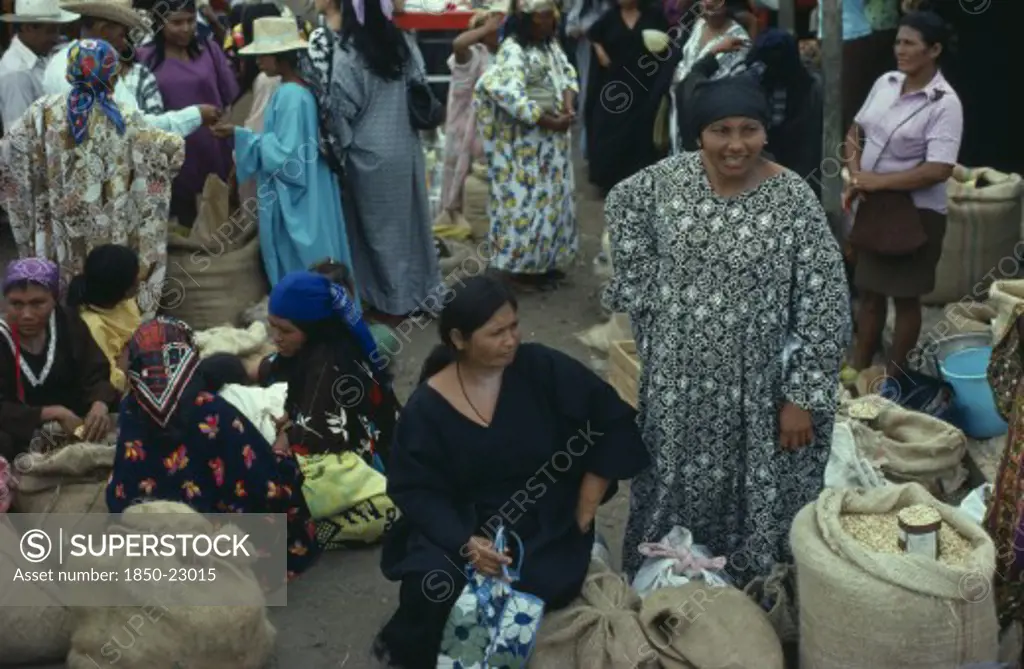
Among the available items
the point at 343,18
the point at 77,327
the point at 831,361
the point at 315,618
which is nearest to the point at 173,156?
the point at 343,18

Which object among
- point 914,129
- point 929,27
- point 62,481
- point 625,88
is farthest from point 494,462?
point 625,88

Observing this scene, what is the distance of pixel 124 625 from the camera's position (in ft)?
14.2

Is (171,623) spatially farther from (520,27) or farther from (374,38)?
(520,27)

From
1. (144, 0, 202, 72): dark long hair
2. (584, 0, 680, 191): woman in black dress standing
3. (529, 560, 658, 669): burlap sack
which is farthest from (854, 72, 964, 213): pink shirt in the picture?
(144, 0, 202, 72): dark long hair

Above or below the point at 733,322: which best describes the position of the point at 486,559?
below

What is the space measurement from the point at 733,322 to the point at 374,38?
3779 mm

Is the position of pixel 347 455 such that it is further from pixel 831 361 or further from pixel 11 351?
pixel 831 361

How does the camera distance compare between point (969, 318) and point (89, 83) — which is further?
point (89, 83)

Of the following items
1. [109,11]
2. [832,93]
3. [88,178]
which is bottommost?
[88,178]

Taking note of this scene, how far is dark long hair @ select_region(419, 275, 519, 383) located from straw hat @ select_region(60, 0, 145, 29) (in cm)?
396

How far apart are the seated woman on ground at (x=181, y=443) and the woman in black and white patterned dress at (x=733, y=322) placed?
53.6 inches

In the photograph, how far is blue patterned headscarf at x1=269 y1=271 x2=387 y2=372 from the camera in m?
5.15

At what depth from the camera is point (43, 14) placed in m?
8.05

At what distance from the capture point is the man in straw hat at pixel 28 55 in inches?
314
